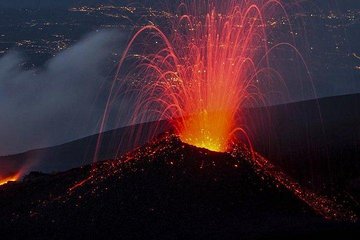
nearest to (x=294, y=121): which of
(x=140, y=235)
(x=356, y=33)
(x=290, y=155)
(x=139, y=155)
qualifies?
(x=290, y=155)

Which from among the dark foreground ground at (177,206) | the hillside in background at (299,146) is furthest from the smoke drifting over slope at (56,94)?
the dark foreground ground at (177,206)

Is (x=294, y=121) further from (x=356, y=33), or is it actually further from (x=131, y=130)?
(x=356, y=33)

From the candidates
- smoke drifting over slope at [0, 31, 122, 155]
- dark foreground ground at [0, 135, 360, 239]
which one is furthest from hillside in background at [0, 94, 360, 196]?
smoke drifting over slope at [0, 31, 122, 155]

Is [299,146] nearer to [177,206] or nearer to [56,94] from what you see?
[177,206]

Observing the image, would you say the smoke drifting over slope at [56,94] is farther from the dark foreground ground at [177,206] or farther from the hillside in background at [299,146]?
the dark foreground ground at [177,206]

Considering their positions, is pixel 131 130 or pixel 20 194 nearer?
pixel 20 194

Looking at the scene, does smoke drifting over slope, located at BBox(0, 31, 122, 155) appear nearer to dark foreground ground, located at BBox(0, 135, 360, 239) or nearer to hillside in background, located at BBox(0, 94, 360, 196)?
hillside in background, located at BBox(0, 94, 360, 196)
